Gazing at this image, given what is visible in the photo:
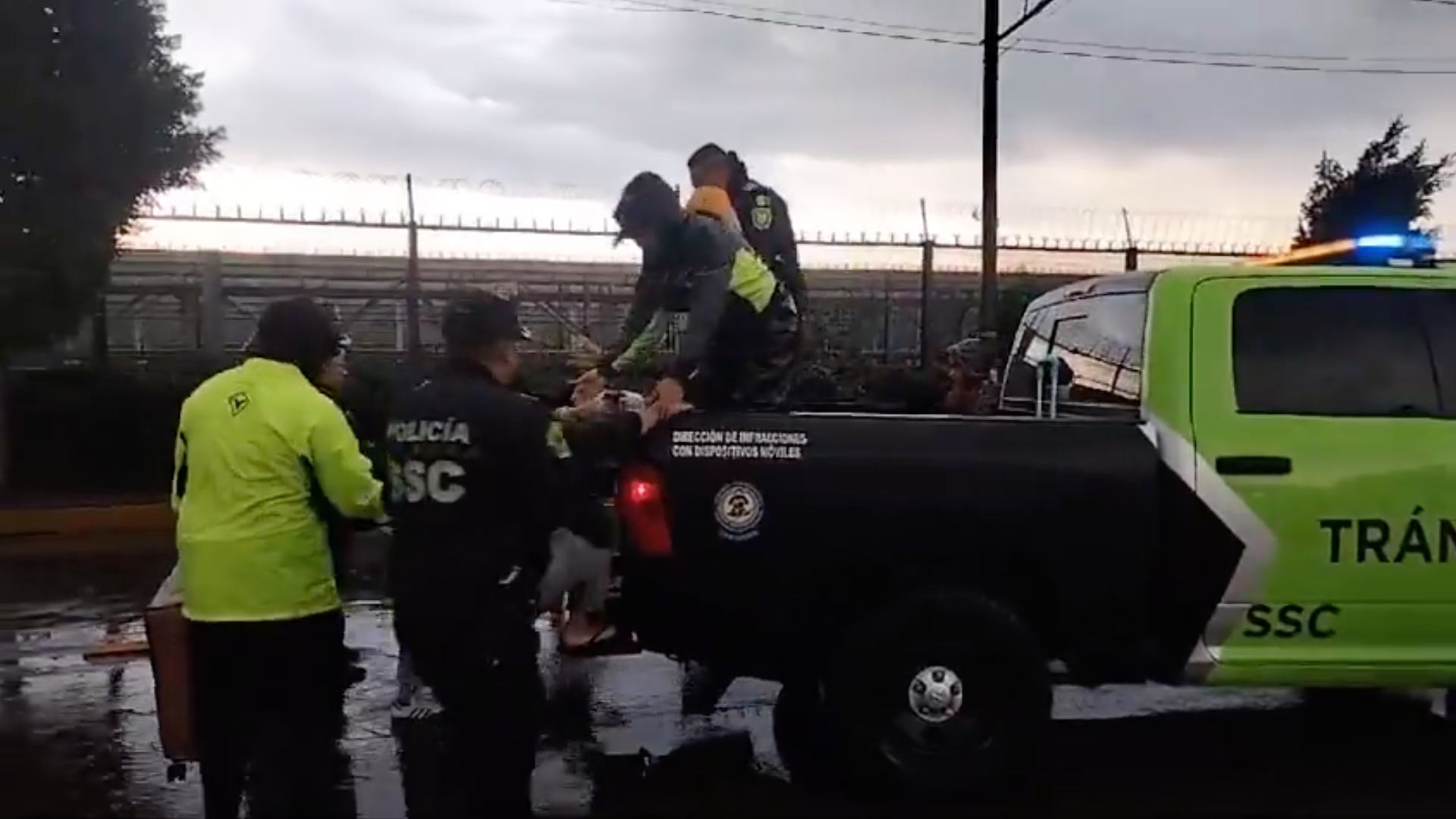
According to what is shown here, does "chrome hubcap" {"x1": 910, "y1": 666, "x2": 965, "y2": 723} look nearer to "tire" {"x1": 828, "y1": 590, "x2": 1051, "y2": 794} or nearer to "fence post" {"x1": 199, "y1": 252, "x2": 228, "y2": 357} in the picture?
"tire" {"x1": 828, "y1": 590, "x2": 1051, "y2": 794}

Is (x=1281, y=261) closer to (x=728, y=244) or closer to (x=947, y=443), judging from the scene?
(x=947, y=443)

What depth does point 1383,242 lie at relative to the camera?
6.16m

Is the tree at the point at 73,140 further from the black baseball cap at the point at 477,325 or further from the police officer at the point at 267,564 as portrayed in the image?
the black baseball cap at the point at 477,325

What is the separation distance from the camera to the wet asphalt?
5637mm

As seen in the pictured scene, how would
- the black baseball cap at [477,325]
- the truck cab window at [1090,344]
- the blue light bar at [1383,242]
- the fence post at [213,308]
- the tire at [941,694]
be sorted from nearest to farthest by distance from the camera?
1. the black baseball cap at [477,325]
2. the tire at [941,694]
3. the truck cab window at [1090,344]
4. the blue light bar at [1383,242]
5. the fence post at [213,308]

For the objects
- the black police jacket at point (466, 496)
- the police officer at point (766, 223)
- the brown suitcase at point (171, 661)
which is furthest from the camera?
the police officer at point (766, 223)

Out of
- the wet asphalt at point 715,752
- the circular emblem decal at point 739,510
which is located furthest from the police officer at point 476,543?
the wet asphalt at point 715,752

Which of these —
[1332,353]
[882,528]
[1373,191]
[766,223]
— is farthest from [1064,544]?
[1373,191]

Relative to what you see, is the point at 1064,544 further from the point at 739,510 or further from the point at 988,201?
the point at 988,201

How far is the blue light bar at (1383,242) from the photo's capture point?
6.13 m

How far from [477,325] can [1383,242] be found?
3675 mm

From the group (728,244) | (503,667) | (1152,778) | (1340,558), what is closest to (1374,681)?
(1340,558)

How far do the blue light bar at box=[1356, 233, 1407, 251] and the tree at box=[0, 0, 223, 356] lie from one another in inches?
416

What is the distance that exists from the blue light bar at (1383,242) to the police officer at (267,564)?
3898 mm
